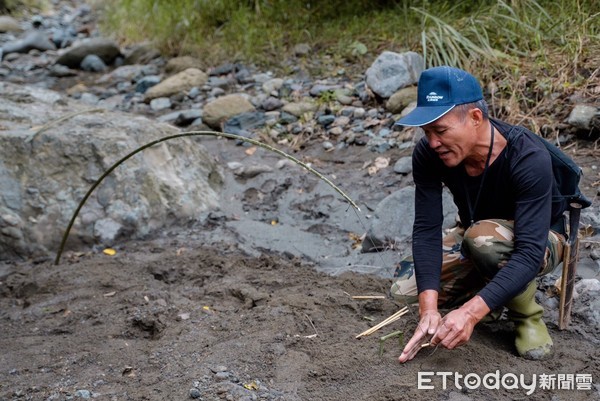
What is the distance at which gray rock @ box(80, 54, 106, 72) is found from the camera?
331 inches

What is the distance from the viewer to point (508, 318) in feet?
9.62

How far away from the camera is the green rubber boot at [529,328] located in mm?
2754

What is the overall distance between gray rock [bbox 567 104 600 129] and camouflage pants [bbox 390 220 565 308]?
181 centimetres

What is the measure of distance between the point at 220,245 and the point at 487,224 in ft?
6.50

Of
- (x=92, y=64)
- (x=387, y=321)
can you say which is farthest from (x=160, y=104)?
(x=387, y=321)

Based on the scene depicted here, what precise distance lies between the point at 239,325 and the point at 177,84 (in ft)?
13.7

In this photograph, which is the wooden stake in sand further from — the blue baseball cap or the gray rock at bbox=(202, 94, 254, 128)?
the gray rock at bbox=(202, 94, 254, 128)

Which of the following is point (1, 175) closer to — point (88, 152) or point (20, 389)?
point (88, 152)

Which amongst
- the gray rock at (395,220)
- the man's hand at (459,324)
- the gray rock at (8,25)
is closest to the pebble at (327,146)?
the gray rock at (395,220)

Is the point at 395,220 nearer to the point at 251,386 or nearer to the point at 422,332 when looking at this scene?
the point at 422,332

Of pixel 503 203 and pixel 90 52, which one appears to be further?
pixel 90 52

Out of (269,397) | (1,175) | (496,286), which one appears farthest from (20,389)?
(1,175)

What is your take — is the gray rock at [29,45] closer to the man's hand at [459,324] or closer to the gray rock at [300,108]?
the gray rock at [300,108]

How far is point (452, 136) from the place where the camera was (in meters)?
2.51
